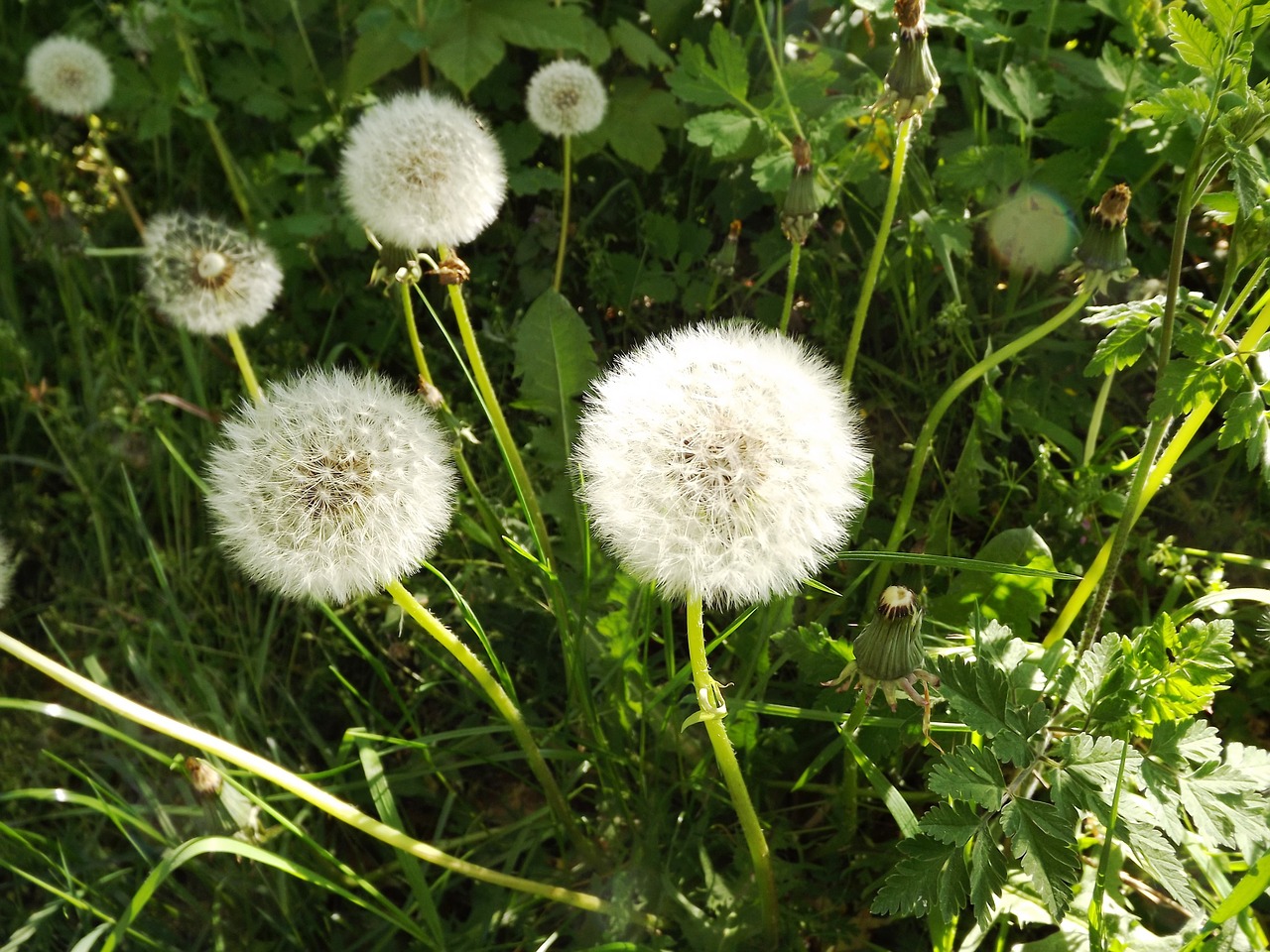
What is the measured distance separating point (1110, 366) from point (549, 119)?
5.61 feet

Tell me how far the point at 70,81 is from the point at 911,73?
2861 mm

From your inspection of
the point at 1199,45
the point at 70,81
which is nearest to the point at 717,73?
the point at 1199,45

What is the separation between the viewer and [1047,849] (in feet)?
4.33

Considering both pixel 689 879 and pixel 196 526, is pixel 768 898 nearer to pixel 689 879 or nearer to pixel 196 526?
pixel 689 879

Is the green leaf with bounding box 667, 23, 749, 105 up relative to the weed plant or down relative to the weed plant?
up

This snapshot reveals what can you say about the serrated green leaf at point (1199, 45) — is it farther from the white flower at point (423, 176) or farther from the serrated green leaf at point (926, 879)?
the white flower at point (423, 176)

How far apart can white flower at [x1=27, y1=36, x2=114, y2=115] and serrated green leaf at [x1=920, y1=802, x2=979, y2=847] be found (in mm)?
3339

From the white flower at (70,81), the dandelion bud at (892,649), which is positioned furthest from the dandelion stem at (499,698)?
the white flower at (70,81)

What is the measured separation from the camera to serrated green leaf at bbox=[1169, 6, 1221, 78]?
1.41m

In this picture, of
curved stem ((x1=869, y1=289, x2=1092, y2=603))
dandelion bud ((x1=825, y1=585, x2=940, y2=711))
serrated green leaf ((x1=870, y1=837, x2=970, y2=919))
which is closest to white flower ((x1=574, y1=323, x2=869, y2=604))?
dandelion bud ((x1=825, y1=585, x2=940, y2=711))

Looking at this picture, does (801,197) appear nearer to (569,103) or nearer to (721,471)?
(721,471)

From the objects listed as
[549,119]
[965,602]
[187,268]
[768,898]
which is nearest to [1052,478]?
[965,602]

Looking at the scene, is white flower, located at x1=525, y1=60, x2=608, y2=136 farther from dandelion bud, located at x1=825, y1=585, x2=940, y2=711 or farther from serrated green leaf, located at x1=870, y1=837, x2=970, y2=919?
serrated green leaf, located at x1=870, y1=837, x2=970, y2=919

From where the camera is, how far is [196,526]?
2889 millimetres
